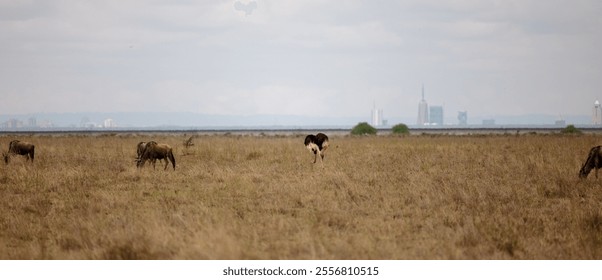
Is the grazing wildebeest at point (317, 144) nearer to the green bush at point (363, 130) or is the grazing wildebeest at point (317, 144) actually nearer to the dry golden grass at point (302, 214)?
the dry golden grass at point (302, 214)

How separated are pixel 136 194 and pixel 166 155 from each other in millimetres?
6018

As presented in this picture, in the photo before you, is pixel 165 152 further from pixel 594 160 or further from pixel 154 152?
pixel 594 160

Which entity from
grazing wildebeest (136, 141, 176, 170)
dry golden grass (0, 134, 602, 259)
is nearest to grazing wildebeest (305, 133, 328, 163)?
dry golden grass (0, 134, 602, 259)

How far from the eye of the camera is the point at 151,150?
65.5 ft

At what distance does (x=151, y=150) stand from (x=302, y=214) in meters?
10.1

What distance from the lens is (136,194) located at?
46.5 feet

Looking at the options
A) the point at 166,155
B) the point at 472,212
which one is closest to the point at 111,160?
the point at 166,155

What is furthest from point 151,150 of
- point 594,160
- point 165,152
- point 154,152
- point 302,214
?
point 594,160

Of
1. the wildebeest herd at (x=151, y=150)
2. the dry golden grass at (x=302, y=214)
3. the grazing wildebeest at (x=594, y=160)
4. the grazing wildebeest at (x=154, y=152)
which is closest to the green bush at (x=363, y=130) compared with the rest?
the wildebeest herd at (x=151, y=150)

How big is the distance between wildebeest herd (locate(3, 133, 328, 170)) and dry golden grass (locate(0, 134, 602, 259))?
91cm

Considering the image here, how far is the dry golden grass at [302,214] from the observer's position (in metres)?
8.30

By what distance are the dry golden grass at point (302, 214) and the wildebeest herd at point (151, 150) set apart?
35.9 inches

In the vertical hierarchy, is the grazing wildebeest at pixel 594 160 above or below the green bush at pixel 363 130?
below

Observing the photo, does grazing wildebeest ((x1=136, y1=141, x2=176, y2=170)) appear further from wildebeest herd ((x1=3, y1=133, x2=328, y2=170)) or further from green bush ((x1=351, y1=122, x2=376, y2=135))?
green bush ((x1=351, y1=122, x2=376, y2=135))
